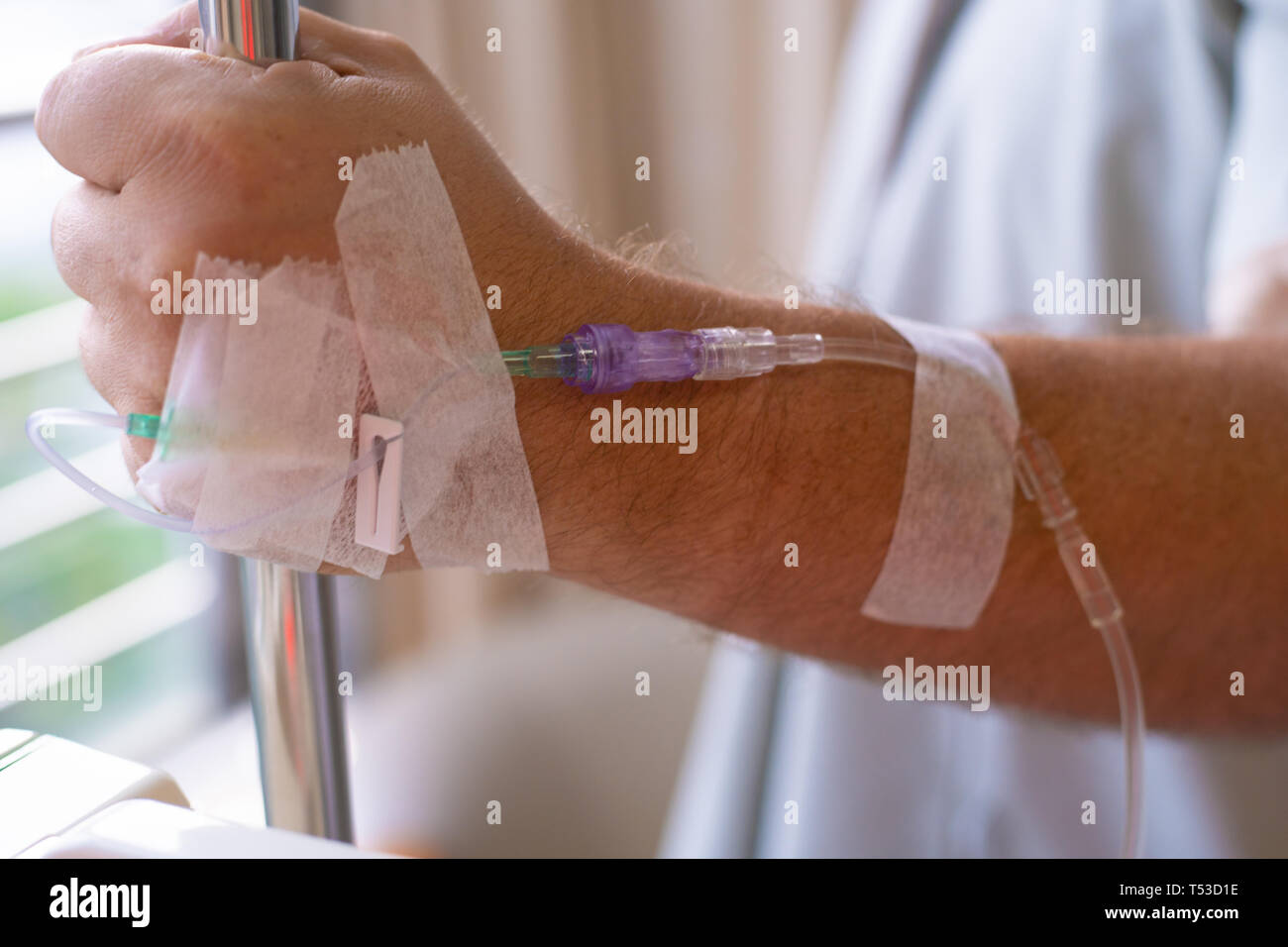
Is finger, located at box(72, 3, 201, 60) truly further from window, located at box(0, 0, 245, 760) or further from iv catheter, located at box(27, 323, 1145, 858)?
window, located at box(0, 0, 245, 760)

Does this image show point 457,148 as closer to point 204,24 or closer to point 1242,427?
point 204,24

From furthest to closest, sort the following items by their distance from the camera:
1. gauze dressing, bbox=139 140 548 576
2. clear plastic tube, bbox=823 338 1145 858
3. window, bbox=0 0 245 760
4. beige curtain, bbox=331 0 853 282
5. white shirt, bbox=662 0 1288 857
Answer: beige curtain, bbox=331 0 853 282, window, bbox=0 0 245 760, white shirt, bbox=662 0 1288 857, clear plastic tube, bbox=823 338 1145 858, gauze dressing, bbox=139 140 548 576

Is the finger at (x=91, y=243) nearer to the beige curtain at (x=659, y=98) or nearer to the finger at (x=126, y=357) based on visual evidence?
the finger at (x=126, y=357)

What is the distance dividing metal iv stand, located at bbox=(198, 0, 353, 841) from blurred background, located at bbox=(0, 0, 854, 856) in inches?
29.2

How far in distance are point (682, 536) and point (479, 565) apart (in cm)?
14

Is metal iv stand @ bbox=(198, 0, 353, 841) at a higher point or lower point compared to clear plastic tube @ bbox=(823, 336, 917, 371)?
lower

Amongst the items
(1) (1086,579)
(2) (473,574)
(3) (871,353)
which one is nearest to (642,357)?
(3) (871,353)

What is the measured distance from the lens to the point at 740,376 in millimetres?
584

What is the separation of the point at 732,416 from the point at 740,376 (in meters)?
0.03

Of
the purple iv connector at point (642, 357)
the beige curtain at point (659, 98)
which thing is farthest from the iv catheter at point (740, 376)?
the beige curtain at point (659, 98)

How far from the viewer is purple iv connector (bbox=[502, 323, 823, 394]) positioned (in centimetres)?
50

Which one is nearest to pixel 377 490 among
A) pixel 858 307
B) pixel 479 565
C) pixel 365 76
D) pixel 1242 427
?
pixel 479 565

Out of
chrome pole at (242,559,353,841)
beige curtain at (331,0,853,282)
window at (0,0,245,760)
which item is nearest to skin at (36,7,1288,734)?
chrome pole at (242,559,353,841)

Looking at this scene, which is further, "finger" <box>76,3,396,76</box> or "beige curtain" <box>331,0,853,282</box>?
"beige curtain" <box>331,0,853,282</box>
